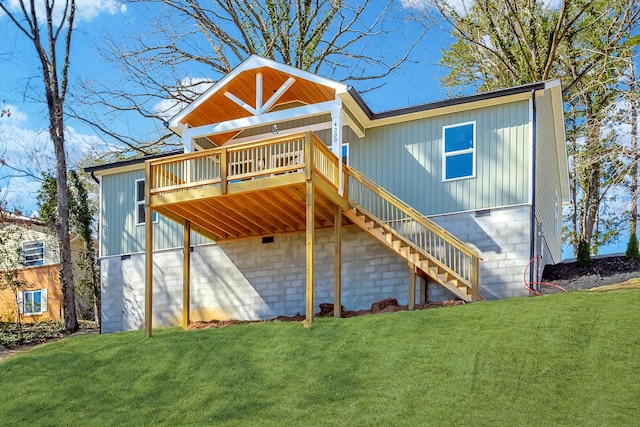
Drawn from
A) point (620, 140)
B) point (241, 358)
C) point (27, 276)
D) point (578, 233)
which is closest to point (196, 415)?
point (241, 358)

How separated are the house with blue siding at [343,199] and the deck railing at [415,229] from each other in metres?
0.05

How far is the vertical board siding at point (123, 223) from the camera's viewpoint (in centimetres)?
2181

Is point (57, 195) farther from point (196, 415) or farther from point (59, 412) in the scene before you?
point (196, 415)

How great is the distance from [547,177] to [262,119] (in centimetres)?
831

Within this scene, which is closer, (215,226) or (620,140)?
(215,226)

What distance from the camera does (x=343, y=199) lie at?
17.6 metres

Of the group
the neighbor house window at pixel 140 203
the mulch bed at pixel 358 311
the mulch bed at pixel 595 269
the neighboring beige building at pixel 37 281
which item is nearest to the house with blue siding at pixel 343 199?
the mulch bed at pixel 358 311

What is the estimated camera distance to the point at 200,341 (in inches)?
639

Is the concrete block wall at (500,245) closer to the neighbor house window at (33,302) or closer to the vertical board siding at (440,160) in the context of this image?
the vertical board siding at (440,160)

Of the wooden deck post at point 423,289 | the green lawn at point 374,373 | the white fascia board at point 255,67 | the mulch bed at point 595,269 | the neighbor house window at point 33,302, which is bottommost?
the neighbor house window at point 33,302

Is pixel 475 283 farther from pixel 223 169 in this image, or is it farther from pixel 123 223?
pixel 123 223

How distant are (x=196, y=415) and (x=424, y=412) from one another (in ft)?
12.8

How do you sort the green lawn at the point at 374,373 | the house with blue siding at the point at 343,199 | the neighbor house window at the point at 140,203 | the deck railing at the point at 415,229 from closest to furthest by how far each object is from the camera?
the green lawn at the point at 374,373
the deck railing at the point at 415,229
the house with blue siding at the point at 343,199
the neighbor house window at the point at 140,203

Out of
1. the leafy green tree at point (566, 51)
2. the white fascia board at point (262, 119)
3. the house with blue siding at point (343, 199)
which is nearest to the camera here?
the house with blue siding at point (343, 199)
